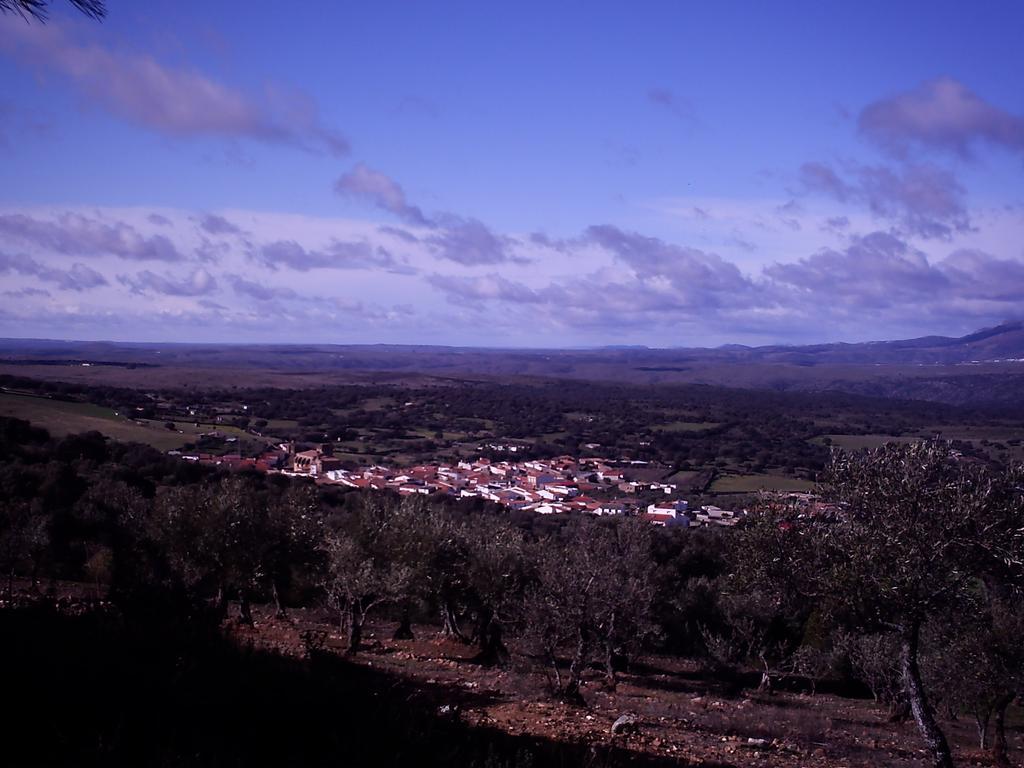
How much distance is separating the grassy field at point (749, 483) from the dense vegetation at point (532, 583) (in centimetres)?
2380

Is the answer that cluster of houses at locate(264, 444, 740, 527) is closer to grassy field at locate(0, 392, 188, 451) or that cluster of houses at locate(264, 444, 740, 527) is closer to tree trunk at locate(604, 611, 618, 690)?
grassy field at locate(0, 392, 188, 451)

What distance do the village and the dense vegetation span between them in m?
10.3

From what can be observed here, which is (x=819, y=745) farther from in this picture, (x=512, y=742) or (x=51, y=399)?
(x=51, y=399)

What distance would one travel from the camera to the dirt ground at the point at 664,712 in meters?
11.1

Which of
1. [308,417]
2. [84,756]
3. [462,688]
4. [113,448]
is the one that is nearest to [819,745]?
[462,688]

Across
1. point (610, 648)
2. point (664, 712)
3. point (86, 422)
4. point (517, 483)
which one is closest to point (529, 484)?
point (517, 483)

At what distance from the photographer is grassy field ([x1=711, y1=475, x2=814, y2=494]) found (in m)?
54.5

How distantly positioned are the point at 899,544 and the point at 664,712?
265 inches

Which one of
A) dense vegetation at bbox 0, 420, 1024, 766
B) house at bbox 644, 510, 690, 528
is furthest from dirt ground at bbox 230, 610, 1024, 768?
house at bbox 644, 510, 690, 528

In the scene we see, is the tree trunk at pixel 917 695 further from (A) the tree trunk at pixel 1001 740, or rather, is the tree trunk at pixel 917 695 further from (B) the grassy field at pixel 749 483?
(B) the grassy field at pixel 749 483

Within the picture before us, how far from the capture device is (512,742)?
8.09 meters

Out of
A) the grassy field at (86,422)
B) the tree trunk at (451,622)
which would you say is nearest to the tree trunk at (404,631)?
the tree trunk at (451,622)

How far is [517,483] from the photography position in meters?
54.4

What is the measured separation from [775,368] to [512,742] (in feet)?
657
